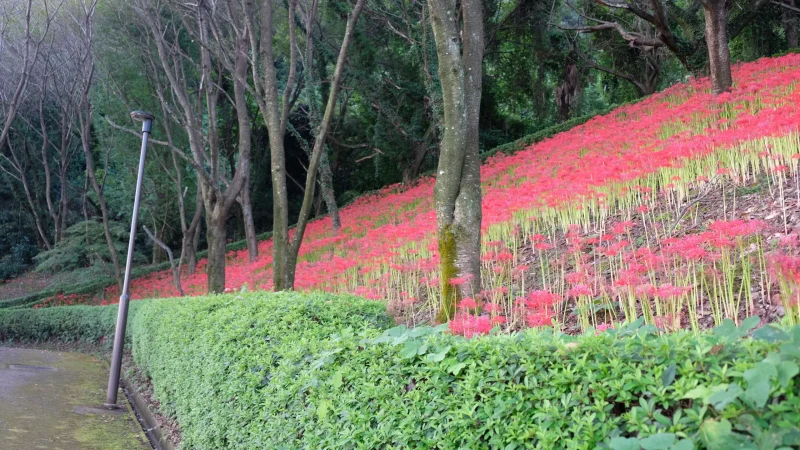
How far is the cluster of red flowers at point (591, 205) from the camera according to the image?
546 centimetres

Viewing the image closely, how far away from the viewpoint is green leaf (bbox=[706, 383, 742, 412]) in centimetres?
172

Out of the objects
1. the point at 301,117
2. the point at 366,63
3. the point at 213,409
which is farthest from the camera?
the point at 301,117

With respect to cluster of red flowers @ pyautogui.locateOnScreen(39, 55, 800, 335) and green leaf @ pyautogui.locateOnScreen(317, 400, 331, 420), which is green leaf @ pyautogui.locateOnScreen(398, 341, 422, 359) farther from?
cluster of red flowers @ pyautogui.locateOnScreen(39, 55, 800, 335)

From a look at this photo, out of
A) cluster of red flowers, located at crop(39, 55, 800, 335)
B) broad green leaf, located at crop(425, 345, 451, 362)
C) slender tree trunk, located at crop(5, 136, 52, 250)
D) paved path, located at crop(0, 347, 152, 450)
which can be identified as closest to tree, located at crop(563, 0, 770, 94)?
cluster of red flowers, located at crop(39, 55, 800, 335)

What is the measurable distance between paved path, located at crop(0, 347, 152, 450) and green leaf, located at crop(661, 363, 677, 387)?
604 centimetres

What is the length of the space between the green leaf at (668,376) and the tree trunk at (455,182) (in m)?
3.82

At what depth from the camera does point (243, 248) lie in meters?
23.6

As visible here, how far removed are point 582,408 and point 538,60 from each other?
22.0m

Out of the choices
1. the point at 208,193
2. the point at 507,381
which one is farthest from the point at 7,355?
the point at 507,381

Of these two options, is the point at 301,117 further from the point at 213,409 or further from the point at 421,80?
the point at 213,409

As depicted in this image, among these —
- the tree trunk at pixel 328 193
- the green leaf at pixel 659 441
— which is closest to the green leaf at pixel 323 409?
the green leaf at pixel 659 441

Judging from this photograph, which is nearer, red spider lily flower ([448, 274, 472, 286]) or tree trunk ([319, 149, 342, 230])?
red spider lily flower ([448, 274, 472, 286])

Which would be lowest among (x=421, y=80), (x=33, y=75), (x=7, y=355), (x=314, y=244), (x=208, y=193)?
(x=7, y=355)

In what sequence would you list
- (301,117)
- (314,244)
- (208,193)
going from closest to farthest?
(208,193) < (314,244) < (301,117)
